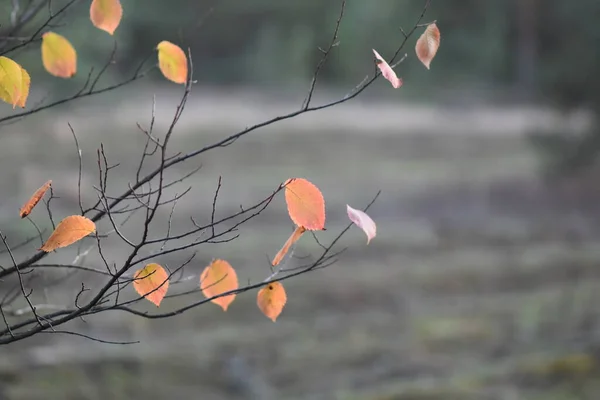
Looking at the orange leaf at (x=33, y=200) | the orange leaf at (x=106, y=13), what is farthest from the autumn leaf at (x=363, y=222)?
the orange leaf at (x=106, y=13)

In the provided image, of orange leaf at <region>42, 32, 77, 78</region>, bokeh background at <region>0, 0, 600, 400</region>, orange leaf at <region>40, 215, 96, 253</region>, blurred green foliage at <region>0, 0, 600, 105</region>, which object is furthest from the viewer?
blurred green foliage at <region>0, 0, 600, 105</region>

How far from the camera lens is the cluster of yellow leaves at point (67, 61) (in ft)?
5.64

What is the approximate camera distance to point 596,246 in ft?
27.5

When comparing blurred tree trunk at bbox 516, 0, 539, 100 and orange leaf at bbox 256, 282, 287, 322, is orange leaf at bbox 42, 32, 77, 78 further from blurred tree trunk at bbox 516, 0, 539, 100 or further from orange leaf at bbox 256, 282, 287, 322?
blurred tree trunk at bbox 516, 0, 539, 100

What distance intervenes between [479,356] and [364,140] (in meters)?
7.61

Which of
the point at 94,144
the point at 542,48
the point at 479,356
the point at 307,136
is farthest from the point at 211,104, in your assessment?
the point at 479,356

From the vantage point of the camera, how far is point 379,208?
9.66 metres

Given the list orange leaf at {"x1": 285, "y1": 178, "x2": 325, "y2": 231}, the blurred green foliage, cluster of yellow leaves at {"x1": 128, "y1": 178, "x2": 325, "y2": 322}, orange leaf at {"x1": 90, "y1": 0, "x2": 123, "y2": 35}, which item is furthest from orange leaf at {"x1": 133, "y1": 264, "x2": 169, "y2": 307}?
the blurred green foliage

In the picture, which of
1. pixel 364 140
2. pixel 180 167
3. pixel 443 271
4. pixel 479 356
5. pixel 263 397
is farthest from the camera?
pixel 364 140

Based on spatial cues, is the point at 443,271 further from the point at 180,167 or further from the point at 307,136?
the point at 307,136

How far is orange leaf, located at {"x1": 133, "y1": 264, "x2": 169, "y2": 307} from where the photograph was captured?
172 cm

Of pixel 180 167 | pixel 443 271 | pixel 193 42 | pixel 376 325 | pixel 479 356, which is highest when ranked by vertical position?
pixel 193 42

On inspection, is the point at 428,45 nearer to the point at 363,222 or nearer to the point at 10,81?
the point at 363,222

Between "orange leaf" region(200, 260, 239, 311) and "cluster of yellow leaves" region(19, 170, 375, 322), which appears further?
"orange leaf" region(200, 260, 239, 311)
